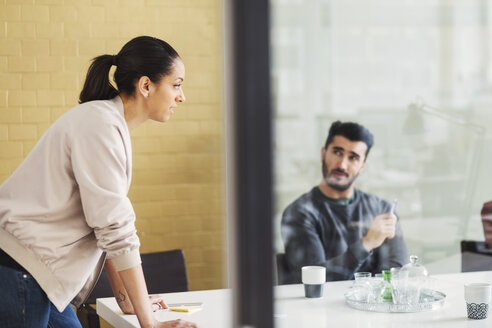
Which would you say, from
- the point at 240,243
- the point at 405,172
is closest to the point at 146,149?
the point at 405,172

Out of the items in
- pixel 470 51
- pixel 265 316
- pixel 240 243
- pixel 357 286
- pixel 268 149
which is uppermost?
pixel 470 51

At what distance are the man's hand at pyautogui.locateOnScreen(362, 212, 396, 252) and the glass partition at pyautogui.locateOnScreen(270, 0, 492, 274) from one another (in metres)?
0.32

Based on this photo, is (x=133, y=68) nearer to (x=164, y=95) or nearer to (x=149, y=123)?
(x=164, y=95)

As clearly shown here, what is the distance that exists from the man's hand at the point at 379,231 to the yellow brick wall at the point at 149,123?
0.89m

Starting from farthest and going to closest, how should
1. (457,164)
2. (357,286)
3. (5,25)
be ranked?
(457,164) < (5,25) < (357,286)

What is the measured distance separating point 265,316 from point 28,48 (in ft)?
9.71

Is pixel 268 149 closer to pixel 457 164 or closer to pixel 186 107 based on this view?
pixel 186 107

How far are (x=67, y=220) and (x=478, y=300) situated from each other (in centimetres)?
115

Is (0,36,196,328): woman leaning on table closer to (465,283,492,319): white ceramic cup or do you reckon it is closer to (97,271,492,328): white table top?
(97,271,492,328): white table top

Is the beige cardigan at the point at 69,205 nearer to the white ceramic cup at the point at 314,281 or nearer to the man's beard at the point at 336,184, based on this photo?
the white ceramic cup at the point at 314,281

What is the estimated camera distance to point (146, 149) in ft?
13.1

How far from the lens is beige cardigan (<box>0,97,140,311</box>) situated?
1.94m

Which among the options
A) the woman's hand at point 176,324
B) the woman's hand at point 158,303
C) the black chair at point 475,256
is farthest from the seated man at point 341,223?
the woman's hand at point 176,324

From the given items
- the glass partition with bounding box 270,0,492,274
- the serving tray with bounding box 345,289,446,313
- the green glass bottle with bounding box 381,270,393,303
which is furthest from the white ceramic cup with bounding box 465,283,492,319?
the glass partition with bounding box 270,0,492,274
